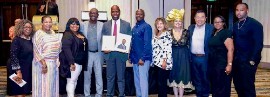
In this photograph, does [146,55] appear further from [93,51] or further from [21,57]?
[21,57]

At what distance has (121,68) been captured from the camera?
18.9ft

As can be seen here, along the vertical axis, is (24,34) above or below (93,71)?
above

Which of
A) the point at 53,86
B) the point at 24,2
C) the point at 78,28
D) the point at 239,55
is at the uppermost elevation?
the point at 24,2

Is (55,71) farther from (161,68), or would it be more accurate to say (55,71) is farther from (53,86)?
(161,68)

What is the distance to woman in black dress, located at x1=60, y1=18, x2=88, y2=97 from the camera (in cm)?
520

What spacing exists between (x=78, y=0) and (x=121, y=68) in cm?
575

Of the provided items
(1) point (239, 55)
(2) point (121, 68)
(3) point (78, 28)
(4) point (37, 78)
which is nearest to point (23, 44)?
(4) point (37, 78)

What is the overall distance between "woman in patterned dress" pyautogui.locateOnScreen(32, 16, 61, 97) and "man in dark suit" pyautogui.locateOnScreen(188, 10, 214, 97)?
6.65ft

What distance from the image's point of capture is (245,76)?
4766 millimetres

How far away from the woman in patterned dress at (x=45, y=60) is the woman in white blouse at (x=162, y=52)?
1561 millimetres

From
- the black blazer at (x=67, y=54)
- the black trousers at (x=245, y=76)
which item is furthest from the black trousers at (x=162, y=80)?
the black blazer at (x=67, y=54)

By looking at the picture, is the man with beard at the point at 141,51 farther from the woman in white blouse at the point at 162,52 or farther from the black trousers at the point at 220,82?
the black trousers at the point at 220,82

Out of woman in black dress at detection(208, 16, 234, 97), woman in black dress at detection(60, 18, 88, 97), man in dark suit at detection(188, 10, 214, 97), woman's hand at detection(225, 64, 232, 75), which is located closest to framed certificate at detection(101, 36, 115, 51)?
woman in black dress at detection(60, 18, 88, 97)

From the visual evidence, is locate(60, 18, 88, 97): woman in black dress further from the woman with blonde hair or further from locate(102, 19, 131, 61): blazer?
the woman with blonde hair
